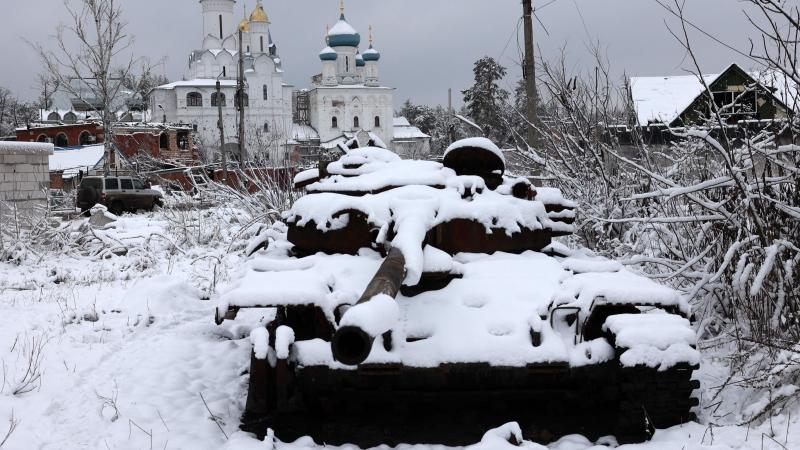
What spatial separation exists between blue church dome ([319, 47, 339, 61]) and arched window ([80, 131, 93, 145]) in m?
24.2

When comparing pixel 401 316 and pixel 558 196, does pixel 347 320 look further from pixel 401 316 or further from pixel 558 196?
pixel 558 196

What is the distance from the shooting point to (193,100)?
63031mm

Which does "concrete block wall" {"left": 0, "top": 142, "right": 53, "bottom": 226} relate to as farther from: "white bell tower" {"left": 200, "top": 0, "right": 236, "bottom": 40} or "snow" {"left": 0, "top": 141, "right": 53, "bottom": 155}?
"white bell tower" {"left": 200, "top": 0, "right": 236, "bottom": 40}

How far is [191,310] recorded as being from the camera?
702cm

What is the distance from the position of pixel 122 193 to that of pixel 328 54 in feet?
153

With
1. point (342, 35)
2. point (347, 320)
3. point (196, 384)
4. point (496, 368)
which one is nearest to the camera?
point (347, 320)

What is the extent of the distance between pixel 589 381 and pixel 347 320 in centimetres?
162

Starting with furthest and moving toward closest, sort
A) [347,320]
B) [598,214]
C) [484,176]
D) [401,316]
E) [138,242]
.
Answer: [138,242]
[598,214]
[484,176]
[401,316]
[347,320]

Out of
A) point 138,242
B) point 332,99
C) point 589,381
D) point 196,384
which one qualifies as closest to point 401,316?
point 589,381

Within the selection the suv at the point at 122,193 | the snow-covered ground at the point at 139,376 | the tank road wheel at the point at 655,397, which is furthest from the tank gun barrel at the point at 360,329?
the suv at the point at 122,193

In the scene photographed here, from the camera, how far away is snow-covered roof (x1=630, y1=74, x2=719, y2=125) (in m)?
24.9

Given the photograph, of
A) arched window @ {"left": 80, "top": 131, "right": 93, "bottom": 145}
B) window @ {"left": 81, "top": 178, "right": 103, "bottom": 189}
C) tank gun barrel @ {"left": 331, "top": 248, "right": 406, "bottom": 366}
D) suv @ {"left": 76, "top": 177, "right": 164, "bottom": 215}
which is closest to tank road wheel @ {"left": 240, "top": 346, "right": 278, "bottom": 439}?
tank gun barrel @ {"left": 331, "top": 248, "right": 406, "bottom": 366}

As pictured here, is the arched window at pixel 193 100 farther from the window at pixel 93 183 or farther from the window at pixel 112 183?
the window at pixel 93 183

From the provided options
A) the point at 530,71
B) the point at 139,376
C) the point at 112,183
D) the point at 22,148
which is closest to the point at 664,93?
the point at 530,71
